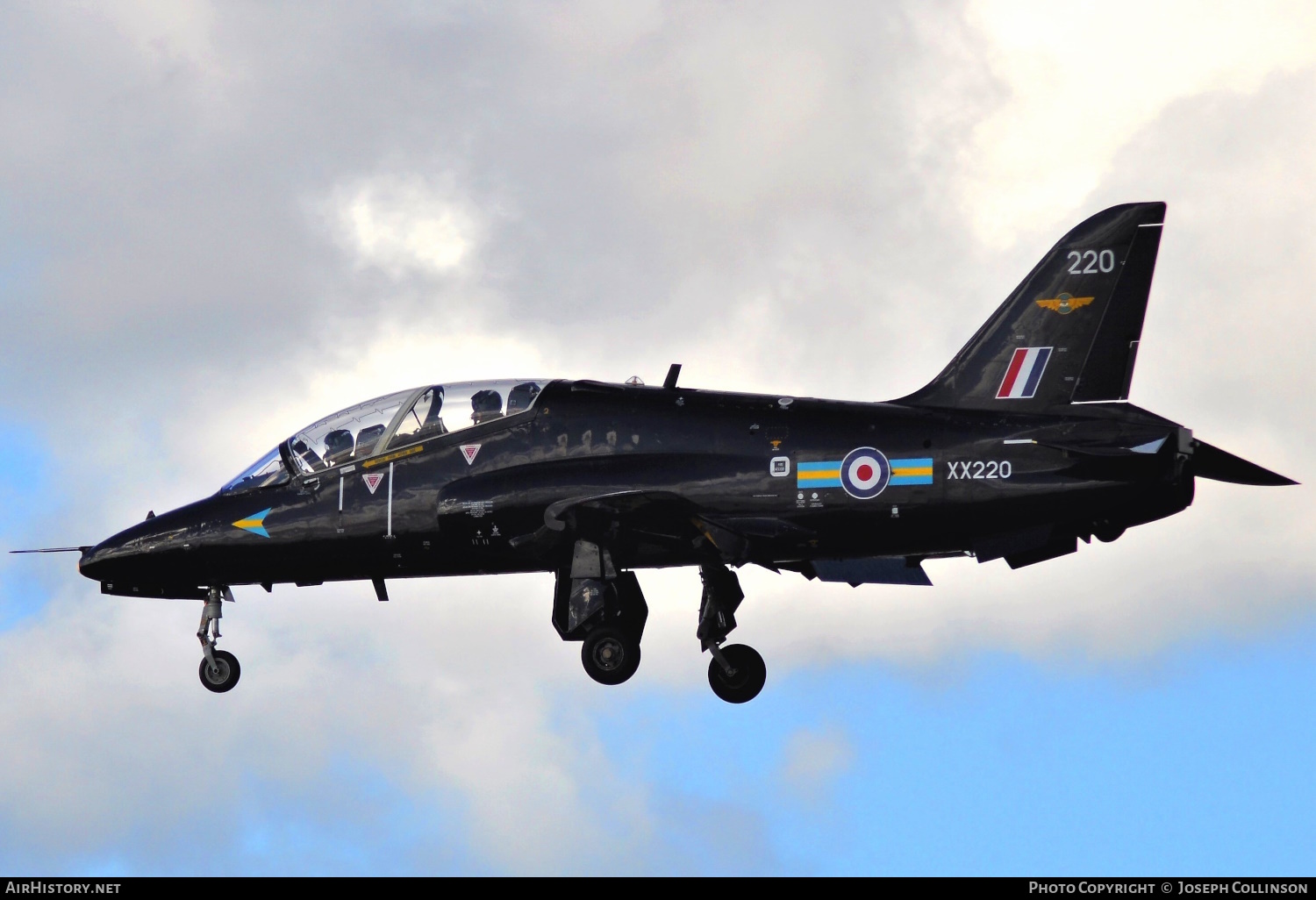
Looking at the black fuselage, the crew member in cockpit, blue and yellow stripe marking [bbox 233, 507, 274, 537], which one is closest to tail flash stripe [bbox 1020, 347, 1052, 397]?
the black fuselage

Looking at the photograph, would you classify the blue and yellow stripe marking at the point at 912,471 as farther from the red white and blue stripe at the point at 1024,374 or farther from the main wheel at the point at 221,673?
the main wheel at the point at 221,673

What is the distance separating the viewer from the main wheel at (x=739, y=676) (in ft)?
133

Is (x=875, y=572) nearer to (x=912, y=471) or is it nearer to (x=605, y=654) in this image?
(x=912, y=471)

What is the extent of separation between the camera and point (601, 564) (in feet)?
127

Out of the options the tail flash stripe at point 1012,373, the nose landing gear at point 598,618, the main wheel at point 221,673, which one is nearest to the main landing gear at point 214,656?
the main wheel at point 221,673

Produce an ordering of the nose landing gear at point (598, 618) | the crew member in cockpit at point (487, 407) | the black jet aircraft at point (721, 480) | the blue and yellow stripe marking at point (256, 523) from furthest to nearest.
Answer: the blue and yellow stripe marking at point (256, 523)
the crew member in cockpit at point (487, 407)
the nose landing gear at point (598, 618)
the black jet aircraft at point (721, 480)

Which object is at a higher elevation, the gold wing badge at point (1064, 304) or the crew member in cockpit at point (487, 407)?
the gold wing badge at point (1064, 304)

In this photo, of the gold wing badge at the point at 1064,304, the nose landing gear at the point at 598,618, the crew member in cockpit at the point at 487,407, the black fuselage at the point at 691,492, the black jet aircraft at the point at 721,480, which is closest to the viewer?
the black fuselage at the point at 691,492

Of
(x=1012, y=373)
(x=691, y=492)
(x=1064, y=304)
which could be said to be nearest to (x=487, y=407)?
(x=691, y=492)

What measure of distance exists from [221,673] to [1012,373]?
15.8 m

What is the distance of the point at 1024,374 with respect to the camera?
127ft

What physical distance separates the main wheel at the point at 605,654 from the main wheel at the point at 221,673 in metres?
7.33
